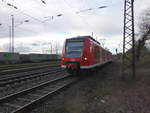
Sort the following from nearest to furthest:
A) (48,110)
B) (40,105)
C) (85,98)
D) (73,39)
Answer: (48,110), (40,105), (85,98), (73,39)

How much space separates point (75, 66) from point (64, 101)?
542cm

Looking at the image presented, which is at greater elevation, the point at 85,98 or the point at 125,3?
the point at 125,3

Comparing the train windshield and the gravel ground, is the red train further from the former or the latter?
the gravel ground

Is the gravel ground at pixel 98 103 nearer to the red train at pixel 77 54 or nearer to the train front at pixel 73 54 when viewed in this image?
the red train at pixel 77 54

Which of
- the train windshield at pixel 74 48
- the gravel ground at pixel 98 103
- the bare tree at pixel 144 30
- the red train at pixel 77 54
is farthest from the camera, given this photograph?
the bare tree at pixel 144 30

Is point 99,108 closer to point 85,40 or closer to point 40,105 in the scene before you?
point 40,105

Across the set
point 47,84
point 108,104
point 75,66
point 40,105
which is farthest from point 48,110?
point 75,66

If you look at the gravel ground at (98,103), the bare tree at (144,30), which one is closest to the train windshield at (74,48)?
the gravel ground at (98,103)

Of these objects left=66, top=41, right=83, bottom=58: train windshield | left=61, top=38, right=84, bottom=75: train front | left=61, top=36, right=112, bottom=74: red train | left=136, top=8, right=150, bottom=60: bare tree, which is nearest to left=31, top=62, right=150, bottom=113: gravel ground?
left=61, top=36, right=112, bottom=74: red train

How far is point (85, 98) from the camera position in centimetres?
707

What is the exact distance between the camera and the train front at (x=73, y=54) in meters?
11.9

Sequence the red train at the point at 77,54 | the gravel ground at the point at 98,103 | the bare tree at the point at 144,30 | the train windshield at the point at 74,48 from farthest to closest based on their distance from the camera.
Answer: the bare tree at the point at 144,30, the train windshield at the point at 74,48, the red train at the point at 77,54, the gravel ground at the point at 98,103

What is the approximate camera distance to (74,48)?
1236 centimetres

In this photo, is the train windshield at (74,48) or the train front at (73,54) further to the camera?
the train windshield at (74,48)
